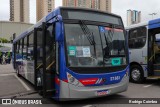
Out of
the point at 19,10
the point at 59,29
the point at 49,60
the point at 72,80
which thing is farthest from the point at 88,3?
the point at 19,10

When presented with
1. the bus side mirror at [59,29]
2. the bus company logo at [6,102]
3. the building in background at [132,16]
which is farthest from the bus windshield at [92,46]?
the building in background at [132,16]

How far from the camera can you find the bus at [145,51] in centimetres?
1016

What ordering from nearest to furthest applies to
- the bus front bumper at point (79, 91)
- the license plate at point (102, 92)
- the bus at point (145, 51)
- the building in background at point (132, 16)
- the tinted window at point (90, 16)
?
the bus front bumper at point (79, 91), the license plate at point (102, 92), the tinted window at point (90, 16), the bus at point (145, 51), the building in background at point (132, 16)

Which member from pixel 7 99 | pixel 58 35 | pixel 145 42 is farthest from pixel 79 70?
pixel 145 42

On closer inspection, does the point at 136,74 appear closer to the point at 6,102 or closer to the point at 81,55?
the point at 81,55

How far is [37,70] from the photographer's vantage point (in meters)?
7.45

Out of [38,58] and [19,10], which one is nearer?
[38,58]

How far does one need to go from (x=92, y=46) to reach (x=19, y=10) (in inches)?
3705

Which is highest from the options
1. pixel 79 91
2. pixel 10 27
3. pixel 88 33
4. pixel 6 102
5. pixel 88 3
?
pixel 10 27

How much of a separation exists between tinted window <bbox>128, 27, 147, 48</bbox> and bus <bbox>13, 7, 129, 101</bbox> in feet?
11.6

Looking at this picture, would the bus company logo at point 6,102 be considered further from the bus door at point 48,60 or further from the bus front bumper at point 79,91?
the bus front bumper at point 79,91

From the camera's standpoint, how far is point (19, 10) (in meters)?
95.1

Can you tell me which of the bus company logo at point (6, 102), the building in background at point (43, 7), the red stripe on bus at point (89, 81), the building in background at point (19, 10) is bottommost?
the bus company logo at point (6, 102)

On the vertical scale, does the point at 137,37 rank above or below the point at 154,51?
above
